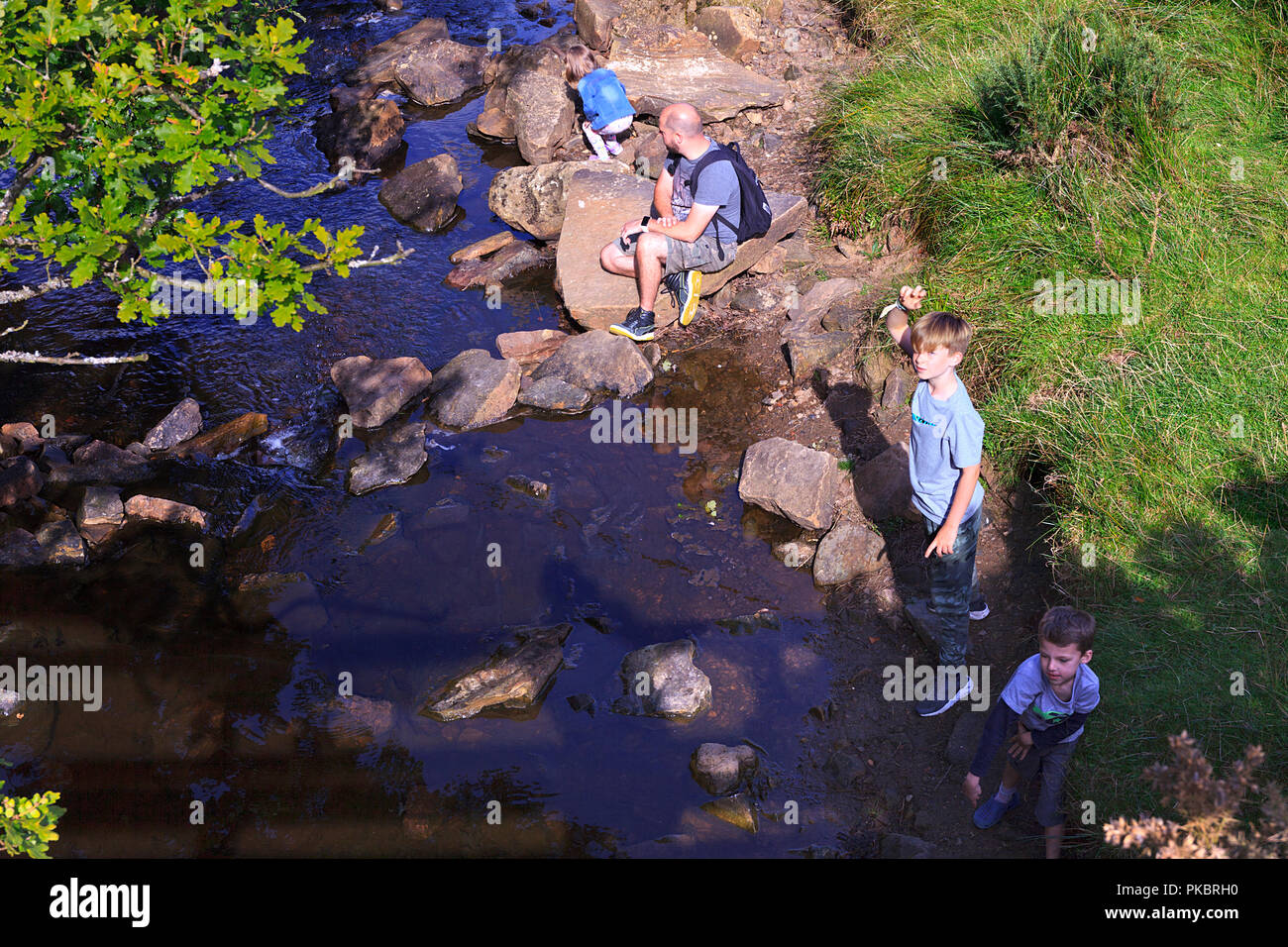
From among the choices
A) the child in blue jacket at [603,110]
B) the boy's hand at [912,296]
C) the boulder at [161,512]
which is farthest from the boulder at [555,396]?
the child in blue jacket at [603,110]

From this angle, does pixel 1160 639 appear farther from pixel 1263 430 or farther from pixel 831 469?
pixel 831 469

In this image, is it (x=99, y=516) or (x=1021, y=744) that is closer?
(x=1021, y=744)

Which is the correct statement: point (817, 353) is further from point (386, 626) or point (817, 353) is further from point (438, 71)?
point (438, 71)

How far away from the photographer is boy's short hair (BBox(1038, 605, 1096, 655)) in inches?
145

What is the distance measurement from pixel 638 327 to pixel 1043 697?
14.6 feet

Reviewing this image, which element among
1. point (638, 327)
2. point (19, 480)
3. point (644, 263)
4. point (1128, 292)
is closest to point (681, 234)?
point (644, 263)

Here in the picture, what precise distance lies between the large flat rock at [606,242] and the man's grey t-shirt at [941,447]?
3475 millimetres

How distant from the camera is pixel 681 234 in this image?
7.16m

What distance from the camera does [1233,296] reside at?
5.86m

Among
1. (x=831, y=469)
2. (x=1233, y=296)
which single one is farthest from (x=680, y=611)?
(x=1233, y=296)

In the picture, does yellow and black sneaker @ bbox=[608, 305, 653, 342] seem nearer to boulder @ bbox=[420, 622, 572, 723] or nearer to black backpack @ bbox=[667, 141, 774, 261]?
black backpack @ bbox=[667, 141, 774, 261]

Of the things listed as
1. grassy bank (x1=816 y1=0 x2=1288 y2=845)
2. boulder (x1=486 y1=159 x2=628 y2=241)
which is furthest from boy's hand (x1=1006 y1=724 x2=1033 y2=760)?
boulder (x1=486 y1=159 x2=628 y2=241)

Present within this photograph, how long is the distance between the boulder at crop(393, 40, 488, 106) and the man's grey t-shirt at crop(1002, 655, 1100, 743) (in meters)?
9.85

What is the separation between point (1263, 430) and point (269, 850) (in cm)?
566
